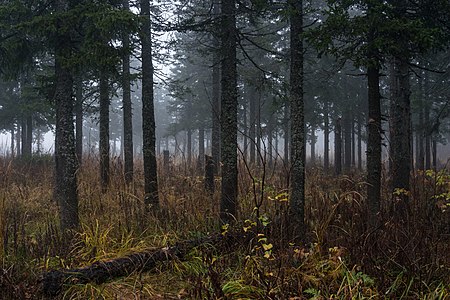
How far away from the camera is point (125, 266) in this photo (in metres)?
4.76

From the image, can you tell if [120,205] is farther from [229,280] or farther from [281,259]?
[281,259]

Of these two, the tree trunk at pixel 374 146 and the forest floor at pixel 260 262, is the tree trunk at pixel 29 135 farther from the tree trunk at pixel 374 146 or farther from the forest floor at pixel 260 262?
the tree trunk at pixel 374 146

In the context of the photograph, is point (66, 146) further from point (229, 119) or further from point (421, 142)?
point (421, 142)

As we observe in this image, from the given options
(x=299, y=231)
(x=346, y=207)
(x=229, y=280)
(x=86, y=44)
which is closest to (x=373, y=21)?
(x=346, y=207)

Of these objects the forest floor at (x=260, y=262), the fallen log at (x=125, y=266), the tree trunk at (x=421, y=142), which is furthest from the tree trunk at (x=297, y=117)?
the tree trunk at (x=421, y=142)

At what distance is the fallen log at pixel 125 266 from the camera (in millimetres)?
4184

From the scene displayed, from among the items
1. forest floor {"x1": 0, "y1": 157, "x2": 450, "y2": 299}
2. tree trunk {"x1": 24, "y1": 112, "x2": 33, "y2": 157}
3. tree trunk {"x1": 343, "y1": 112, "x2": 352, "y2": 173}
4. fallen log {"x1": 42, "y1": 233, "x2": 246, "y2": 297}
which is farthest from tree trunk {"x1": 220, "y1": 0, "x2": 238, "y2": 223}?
tree trunk {"x1": 24, "y1": 112, "x2": 33, "y2": 157}

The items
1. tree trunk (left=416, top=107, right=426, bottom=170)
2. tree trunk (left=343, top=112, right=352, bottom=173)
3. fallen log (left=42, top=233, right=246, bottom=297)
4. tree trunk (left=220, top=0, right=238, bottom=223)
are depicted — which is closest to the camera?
fallen log (left=42, top=233, right=246, bottom=297)

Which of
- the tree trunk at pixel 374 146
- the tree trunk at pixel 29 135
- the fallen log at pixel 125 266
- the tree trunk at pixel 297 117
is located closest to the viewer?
the fallen log at pixel 125 266

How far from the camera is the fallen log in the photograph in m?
4.18

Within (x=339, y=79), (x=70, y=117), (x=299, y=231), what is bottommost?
(x=299, y=231)

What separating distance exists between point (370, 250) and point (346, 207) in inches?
80.9

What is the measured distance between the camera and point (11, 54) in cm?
744

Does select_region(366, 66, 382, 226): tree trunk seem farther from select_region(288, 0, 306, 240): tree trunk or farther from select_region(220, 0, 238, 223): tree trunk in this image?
select_region(220, 0, 238, 223): tree trunk
